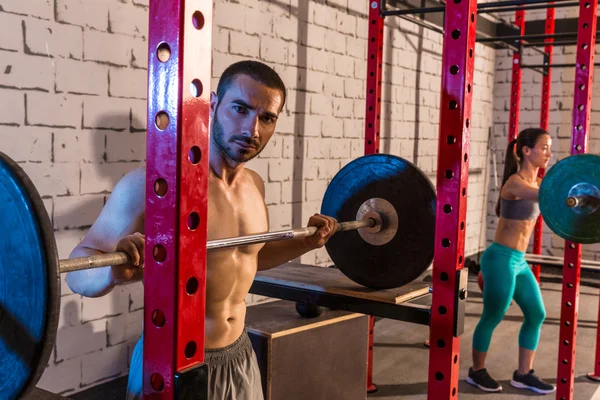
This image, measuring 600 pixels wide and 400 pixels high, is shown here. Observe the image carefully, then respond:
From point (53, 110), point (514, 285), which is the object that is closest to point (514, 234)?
point (514, 285)

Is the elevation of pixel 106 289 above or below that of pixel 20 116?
below

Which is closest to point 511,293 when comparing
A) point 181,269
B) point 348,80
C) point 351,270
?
point 351,270

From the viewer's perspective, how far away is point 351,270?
2.27m

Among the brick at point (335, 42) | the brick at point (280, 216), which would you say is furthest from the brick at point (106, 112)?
the brick at point (335, 42)

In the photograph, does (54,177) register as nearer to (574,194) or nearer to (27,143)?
(27,143)

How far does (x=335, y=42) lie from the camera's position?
3.84 meters

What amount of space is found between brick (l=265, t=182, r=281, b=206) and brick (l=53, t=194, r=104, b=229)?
1076mm

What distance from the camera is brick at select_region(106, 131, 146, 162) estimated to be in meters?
2.54

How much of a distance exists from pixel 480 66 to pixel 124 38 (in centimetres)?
444

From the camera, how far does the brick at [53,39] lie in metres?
2.20

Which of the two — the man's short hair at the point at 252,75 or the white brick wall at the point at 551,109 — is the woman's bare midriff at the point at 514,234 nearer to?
the man's short hair at the point at 252,75

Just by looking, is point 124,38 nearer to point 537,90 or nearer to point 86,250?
point 86,250

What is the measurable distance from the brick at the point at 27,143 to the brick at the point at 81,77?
187 mm

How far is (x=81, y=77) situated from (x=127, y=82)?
24cm
